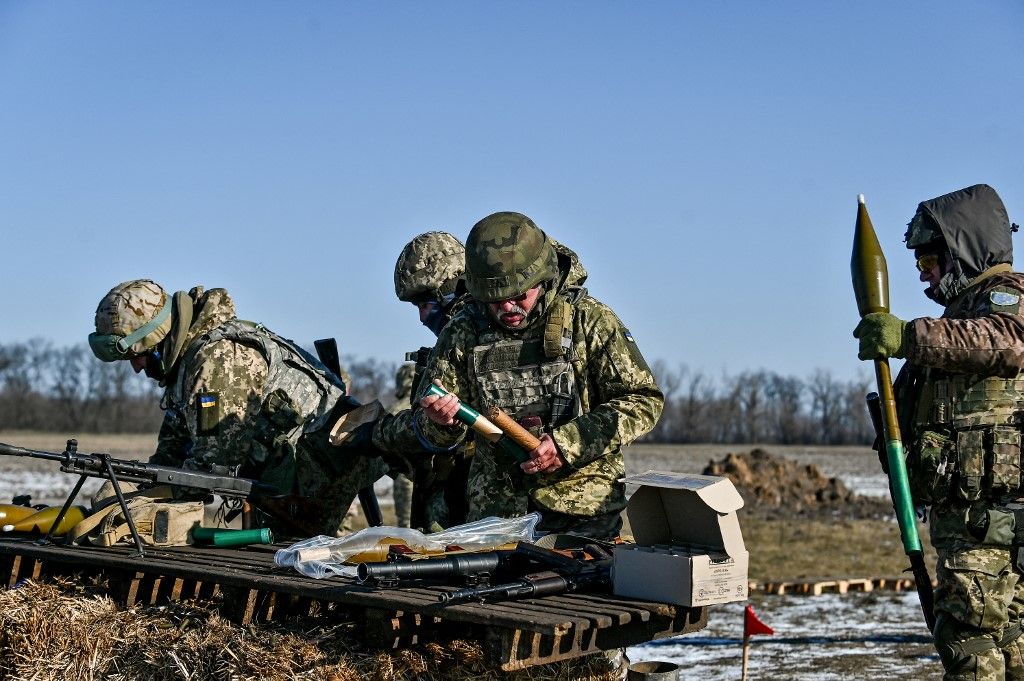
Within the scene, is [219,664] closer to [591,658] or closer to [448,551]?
[448,551]

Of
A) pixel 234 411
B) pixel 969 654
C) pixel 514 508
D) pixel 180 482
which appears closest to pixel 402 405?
pixel 234 411

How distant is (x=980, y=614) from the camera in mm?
5934

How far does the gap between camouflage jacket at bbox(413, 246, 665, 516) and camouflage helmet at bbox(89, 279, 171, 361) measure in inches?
98.4

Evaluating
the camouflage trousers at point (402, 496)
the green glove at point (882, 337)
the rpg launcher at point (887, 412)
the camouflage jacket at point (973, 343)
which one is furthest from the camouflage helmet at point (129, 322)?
the camouflage trousers at point (402, 496)

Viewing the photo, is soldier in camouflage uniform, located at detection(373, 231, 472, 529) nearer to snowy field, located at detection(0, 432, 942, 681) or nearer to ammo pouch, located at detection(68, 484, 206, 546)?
ammo pouch, located at detection(68, 484, 206, 546)

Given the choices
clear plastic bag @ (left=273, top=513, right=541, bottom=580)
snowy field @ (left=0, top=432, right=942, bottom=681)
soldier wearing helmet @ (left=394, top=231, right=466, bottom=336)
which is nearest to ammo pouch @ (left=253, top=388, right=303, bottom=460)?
soldier wearing helmet @ (left=394, top=231, right=466, bottom=336)

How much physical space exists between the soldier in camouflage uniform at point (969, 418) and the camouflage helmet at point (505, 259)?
5.55ft

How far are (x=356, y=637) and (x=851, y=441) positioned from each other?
253 ft

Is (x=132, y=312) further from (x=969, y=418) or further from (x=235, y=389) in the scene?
(x=969, y=418)

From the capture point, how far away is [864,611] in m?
12.3

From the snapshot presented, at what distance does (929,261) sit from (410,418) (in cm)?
307

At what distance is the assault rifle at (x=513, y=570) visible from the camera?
5.62 metres

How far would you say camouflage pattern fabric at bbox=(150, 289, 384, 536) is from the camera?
27.4ft

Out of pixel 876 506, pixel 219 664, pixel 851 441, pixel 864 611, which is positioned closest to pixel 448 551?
pixel 219 664
